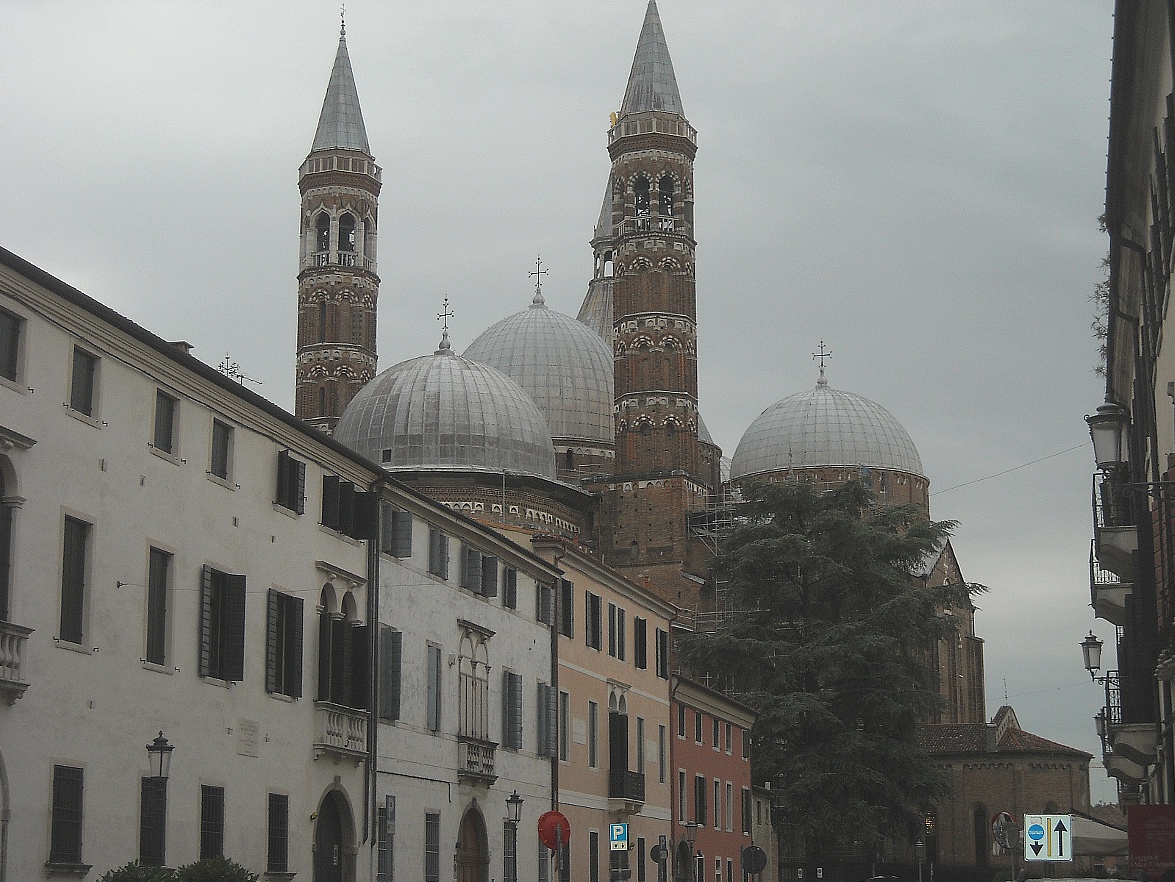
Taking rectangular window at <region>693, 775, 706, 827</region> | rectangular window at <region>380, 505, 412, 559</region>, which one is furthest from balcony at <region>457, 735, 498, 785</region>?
rectangular window at <region>693, 775, 706, 827</region>

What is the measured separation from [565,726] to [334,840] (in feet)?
33.9

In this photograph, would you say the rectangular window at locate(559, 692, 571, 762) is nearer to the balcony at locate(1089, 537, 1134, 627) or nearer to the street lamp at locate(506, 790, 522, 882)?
the street lamp at locate(506, 790, 522, 882)

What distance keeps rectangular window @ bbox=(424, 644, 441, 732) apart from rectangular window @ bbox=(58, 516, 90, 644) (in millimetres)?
10386

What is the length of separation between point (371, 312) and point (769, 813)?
30.9 metres

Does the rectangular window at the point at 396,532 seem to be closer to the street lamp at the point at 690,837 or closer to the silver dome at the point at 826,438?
the street lamp at the point at 690,837

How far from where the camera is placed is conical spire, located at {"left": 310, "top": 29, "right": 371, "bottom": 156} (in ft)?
252

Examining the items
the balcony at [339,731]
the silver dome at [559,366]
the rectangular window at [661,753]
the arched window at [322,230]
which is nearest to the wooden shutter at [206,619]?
the balcony at [339,731]

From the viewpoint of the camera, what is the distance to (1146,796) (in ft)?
101

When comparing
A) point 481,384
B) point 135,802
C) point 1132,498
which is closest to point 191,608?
point 135,802

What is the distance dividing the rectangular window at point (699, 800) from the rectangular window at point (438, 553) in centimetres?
1615

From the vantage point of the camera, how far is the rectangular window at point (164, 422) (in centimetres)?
2319

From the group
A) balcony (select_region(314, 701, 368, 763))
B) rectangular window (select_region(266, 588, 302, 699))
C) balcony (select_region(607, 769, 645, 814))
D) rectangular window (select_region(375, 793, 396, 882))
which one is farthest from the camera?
balcony (select_region(607, 769, 645, 814))

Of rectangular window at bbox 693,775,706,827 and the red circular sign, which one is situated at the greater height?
rectangular window at bbox 693,775,706,827

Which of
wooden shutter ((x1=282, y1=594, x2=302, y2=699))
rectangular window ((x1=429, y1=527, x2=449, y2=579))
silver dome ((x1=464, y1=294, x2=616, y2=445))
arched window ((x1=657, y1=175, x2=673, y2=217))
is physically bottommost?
wooden shutter ((x1=282, y1=594, x2=302, y2=699))
